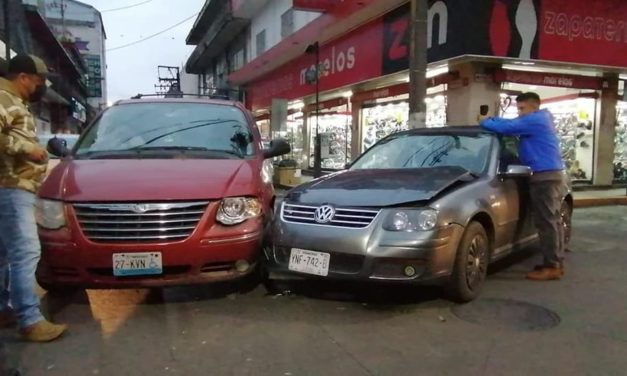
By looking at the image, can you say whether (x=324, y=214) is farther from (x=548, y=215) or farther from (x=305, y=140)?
(x=305, y=140)

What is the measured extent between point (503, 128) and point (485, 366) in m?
2.77

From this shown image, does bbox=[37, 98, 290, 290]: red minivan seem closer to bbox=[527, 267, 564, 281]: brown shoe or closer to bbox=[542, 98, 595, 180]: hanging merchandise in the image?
bbox=[527, 267, 564, 281]: brown shoe

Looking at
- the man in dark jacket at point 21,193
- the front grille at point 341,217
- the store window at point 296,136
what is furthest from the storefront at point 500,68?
the man in dark jacket at point 21,193

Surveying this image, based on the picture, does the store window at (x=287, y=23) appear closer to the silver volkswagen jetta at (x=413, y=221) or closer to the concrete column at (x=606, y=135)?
the concrete column at (x=606, y=135)

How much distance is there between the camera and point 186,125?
17.6 feet

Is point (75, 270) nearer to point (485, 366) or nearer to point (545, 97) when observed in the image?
point (485, 366)

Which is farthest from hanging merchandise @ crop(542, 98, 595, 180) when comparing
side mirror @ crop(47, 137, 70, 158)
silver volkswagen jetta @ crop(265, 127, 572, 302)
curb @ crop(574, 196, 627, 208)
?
side mirror @ crop(47, 137, 70, 158)

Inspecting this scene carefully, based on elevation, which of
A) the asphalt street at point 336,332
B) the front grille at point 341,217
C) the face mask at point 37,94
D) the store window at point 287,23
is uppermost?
the store window at point 287,23

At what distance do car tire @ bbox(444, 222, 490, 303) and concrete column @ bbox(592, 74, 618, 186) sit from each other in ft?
34.4

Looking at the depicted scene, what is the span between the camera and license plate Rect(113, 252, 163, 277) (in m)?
3.98

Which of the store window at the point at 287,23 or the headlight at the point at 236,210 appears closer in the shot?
the headlight at the point at 236,210

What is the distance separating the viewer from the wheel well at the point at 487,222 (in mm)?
4701

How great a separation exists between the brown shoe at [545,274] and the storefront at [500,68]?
6.08 meters

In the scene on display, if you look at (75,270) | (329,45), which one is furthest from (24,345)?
(329,45)
